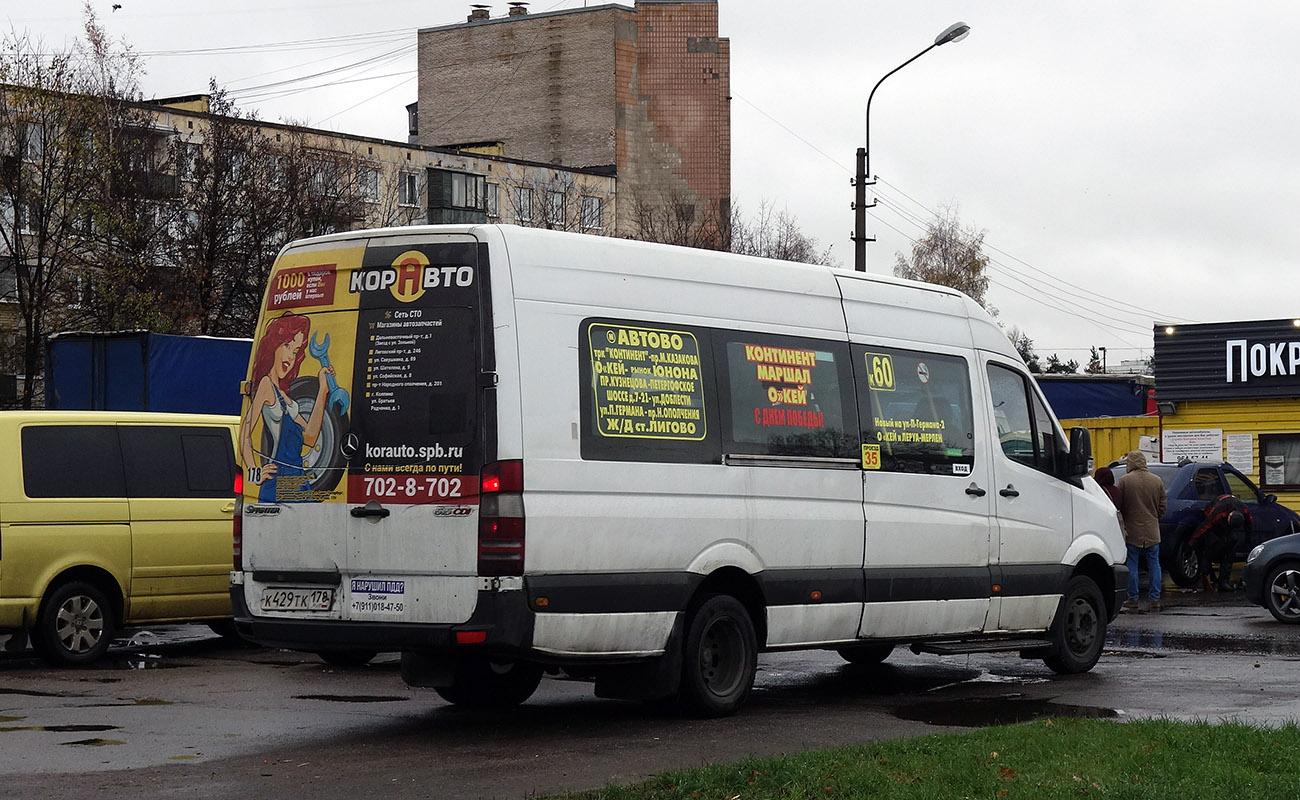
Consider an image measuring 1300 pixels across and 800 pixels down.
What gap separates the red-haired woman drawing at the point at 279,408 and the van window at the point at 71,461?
4.14m

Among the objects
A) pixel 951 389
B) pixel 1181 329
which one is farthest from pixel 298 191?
pixel 951 389

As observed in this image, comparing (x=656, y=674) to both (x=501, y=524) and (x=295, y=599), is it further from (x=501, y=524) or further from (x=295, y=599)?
(x=295, y=599)

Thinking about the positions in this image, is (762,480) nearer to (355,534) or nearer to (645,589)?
(645,589)

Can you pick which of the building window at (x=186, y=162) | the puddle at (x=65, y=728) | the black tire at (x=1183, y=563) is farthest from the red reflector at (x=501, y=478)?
the building window at (x=186, y=162)

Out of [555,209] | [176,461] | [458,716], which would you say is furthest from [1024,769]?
[555,209]

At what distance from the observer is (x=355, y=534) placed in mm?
9180

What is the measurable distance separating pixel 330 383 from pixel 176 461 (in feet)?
18.0

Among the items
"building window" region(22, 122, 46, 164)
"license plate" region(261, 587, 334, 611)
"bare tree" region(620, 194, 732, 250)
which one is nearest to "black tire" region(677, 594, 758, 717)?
"license plate" region(261, 587, 334, 611)

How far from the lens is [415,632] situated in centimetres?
894

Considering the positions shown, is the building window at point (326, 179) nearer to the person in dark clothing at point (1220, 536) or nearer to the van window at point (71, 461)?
the person in dark clothing at point (1220, 536)

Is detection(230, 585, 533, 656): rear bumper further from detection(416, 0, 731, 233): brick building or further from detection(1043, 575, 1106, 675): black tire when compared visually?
detection(416, 0, 731, 233): brick building

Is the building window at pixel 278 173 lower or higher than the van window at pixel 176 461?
higher

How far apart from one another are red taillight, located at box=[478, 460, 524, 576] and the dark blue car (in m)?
15.8

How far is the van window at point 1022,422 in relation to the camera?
40.9ft
